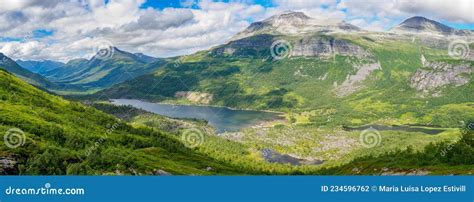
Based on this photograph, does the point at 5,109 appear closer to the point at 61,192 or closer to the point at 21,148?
the point at 21,148

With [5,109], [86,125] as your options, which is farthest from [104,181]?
[86,125]

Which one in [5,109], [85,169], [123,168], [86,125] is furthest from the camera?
[86,125]

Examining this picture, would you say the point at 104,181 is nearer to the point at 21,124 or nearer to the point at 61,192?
the point at 61,192

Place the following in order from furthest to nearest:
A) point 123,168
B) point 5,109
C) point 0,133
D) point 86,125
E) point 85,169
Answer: point 86,125, point 5,109, point 0,133, point 123,168, point 85,169

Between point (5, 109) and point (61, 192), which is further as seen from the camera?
point (5, 109)

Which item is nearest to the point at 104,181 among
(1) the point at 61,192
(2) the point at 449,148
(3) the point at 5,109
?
(1) the point at 61,192

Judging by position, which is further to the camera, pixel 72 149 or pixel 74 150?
pixel 72 149

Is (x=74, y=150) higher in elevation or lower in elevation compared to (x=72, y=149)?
lower

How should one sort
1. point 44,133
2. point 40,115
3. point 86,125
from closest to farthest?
point 44,133
point 40,115
point 86,125

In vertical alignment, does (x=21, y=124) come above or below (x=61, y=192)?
above
